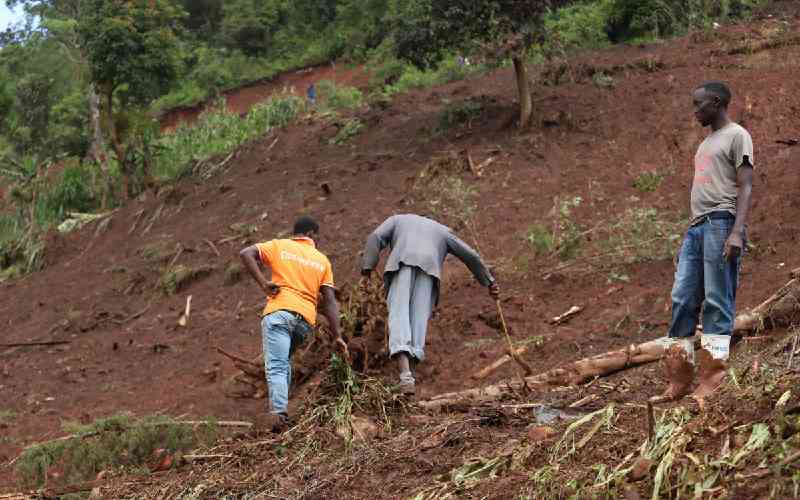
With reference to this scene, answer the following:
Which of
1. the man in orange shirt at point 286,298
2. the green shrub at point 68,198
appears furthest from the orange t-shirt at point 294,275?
the green shrub at point 68,198

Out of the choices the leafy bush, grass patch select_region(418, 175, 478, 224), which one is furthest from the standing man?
the leafy bush

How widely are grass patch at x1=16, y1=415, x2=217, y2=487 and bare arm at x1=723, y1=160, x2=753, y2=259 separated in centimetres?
367

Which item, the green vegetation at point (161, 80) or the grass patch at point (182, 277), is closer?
the green vegetation at point (161, 80)

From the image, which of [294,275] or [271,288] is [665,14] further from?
[271,288]

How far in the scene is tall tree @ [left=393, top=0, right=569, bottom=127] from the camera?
1263cm

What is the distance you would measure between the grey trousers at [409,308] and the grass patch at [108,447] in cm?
150

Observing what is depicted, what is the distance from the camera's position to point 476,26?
500 inches

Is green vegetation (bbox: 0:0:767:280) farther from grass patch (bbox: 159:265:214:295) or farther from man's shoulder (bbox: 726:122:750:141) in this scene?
man's shoulder (bbox: 726:122:750:141)

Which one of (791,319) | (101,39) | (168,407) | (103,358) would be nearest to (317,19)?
(101,39)

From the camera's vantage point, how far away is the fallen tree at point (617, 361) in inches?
251

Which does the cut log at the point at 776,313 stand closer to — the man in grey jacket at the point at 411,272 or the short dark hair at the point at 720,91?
the short dark hair at the point at 720,91

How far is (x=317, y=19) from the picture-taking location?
117 ft

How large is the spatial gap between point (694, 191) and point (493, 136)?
8161 millimetres

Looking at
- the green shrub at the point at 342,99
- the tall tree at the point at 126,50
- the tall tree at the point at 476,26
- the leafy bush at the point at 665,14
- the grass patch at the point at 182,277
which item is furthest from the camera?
the green shrub at the point at 342,99
